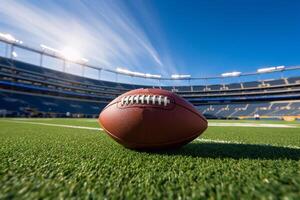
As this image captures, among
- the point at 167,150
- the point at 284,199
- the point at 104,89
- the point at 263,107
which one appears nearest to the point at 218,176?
the point at 284,199

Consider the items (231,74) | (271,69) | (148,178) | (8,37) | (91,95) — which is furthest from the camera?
(231,74)

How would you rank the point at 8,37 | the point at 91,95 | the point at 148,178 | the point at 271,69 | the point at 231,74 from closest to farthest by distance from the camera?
the point at 148,178
the point at 8,37
the point at 271,69
the point at 91,95
the point at 231,74

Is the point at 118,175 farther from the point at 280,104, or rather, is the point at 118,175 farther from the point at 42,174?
the point at 280,104

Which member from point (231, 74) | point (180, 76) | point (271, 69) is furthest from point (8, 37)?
point (271, 69)

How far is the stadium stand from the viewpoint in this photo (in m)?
31.9

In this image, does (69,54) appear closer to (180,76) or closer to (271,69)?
(180,76)

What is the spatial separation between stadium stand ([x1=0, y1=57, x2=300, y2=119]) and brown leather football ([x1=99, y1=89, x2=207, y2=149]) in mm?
30394

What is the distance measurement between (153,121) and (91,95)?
43.9 m

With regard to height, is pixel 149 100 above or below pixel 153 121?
above

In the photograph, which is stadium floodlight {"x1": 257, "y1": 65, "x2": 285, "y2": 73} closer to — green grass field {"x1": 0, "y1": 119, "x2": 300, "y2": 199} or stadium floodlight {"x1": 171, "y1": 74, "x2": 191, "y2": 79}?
stadium floodlight {"x1": 171, "y1": 74, "x2": 191, "y2": 79}

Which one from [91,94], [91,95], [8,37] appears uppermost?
[8,37]

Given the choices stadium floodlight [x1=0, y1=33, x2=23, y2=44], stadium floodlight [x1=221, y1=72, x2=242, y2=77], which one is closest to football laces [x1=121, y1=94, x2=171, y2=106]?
stadium floodlight [x1=0, y1=33, x2=23, y2=44]

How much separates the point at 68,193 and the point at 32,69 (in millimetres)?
43113

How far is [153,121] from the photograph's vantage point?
6.17ft
